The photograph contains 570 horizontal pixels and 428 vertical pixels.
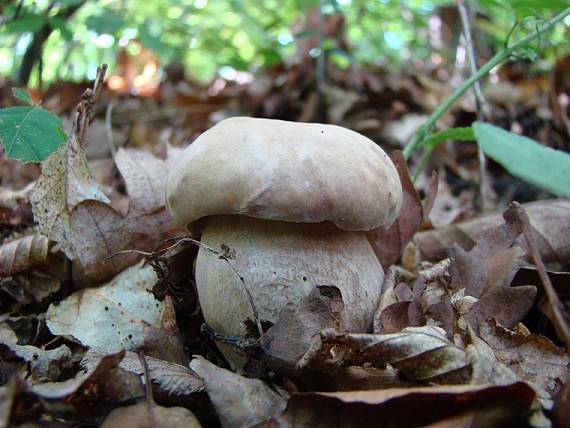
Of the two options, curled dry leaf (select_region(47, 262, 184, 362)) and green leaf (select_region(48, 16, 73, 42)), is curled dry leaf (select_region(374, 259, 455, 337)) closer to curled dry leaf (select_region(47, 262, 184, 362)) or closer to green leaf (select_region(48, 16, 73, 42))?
curled dry leaf (select_region(47, 262, 184, 362))

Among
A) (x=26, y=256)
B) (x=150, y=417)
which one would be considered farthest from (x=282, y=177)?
(x=26, y=256)

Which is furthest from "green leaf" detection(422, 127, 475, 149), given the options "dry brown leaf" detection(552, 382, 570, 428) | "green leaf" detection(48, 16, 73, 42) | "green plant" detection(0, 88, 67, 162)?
"green leaf" detection(48, 16, 73, 42)

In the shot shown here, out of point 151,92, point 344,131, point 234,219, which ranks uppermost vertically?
point 344,131

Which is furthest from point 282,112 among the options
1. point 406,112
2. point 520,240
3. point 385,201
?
point 385,201

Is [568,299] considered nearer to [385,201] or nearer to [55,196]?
[385,201]

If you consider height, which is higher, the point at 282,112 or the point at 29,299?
the point at 29,299

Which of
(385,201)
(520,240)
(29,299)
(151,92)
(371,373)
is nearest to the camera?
(371,373)

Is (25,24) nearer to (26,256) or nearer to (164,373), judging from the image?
(26,256)
